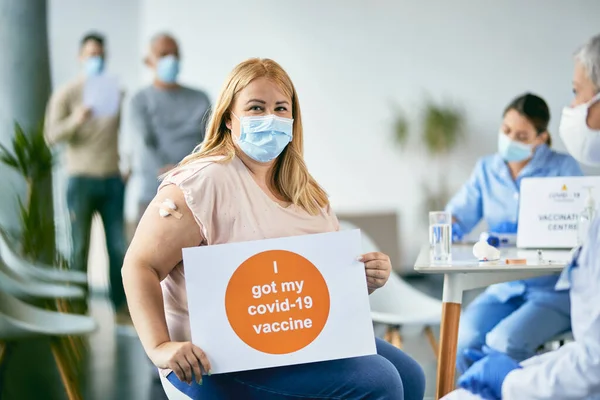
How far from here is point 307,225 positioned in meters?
1.81

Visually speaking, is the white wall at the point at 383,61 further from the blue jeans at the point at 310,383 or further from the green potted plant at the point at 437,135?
the blue jeans at the point at 310,383

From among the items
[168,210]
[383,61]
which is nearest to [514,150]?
[168,210]

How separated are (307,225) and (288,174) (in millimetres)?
147

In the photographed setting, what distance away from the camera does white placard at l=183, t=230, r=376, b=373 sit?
1561mm

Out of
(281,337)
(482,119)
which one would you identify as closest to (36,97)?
(281,337)

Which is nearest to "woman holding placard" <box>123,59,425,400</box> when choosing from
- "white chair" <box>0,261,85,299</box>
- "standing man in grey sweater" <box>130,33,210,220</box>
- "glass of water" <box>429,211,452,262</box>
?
"glass of water" <box>429,211,452,262</box>

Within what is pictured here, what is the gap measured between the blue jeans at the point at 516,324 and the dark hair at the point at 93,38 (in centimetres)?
263

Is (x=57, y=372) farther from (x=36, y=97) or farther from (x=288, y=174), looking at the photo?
(x=288, y=174)

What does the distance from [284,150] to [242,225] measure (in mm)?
282

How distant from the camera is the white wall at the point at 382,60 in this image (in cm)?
723

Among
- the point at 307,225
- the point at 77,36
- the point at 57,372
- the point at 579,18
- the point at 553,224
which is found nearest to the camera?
the point at 307,225

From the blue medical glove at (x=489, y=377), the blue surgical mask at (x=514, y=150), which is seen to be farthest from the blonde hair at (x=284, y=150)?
the blue surgical mask at (x=514, y=150)

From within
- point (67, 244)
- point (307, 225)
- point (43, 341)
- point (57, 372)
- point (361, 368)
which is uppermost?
point (307, 225)

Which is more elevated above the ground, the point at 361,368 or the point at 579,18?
the point at 579,18
